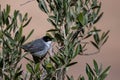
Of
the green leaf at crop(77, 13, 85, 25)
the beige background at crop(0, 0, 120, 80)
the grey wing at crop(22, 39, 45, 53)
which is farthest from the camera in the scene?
the beige background at crop(0, 0, 120, 80)

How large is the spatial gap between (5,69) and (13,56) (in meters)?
0.10

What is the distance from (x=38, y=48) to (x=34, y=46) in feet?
0.42

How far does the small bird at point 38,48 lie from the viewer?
431 centimetres

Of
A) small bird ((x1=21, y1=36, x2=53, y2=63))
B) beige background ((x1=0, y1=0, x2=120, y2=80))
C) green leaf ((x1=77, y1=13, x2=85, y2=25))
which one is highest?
green leaf ((x1=77, y1=13, x2=85, y2=25))

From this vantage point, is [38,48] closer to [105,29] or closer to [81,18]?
[81,18]

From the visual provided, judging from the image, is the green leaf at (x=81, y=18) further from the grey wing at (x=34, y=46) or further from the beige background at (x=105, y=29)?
the beige background at (x=105, y=29)

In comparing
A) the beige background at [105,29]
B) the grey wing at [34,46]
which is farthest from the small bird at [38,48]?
the beige background at [105,29]

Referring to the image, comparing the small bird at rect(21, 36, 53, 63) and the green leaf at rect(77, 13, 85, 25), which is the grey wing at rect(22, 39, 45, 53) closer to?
the small bird at rect(21, 36, 53, 63)

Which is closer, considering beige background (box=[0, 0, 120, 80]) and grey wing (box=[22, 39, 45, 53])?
grey wing (box=[22, 39, 45, 53])

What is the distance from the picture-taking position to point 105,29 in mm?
13125

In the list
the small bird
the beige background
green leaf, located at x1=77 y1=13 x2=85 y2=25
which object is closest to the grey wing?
the small bird

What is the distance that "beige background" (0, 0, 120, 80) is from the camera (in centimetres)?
1084

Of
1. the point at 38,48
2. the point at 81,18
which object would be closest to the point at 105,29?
the point at 38,48

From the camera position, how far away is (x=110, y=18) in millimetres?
14078
